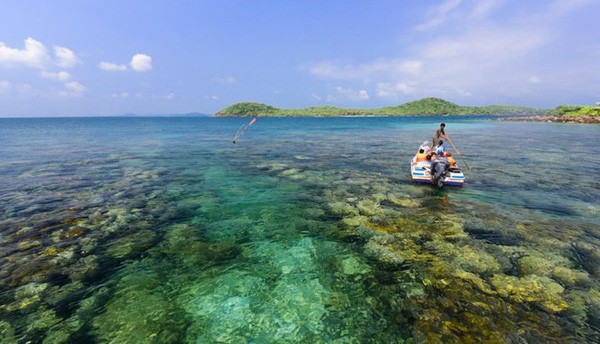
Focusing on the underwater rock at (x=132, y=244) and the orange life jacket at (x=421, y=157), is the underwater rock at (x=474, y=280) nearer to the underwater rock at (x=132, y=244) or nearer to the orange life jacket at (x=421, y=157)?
the underwater rock at (x=132, y=244)

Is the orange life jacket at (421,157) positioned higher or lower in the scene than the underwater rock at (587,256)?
higher

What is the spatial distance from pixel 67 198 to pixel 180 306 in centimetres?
1383

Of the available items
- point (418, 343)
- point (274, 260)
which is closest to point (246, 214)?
point (274, 260)

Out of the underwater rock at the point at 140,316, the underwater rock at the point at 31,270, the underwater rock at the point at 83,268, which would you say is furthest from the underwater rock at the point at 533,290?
the underwater rock at the point at 31,270

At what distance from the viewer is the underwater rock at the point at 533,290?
7988 millimetres

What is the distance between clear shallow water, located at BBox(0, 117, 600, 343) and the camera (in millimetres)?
7316

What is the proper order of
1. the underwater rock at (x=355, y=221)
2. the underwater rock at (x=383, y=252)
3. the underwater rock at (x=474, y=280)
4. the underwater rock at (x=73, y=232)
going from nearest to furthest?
the underwater rock at (x=474, y=280)
the underwater rock at (x=383, y=252)
the underwater rock at (x=73, y=232)
the underwater rock at (x=355, y=221)

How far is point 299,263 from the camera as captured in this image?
10312 millimetres

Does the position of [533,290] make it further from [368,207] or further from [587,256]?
[368,207]

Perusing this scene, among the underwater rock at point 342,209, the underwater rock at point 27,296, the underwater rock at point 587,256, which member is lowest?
the underwater rock at point 587,256

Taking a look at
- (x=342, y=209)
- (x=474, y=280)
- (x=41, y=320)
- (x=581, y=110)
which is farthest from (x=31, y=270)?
(x=581, y=110)

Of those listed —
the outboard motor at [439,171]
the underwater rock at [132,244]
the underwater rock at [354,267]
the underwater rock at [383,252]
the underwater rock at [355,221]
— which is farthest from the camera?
the outboard motor at [439,171]

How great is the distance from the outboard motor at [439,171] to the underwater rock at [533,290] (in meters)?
10.1

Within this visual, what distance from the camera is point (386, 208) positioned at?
15.3 m
